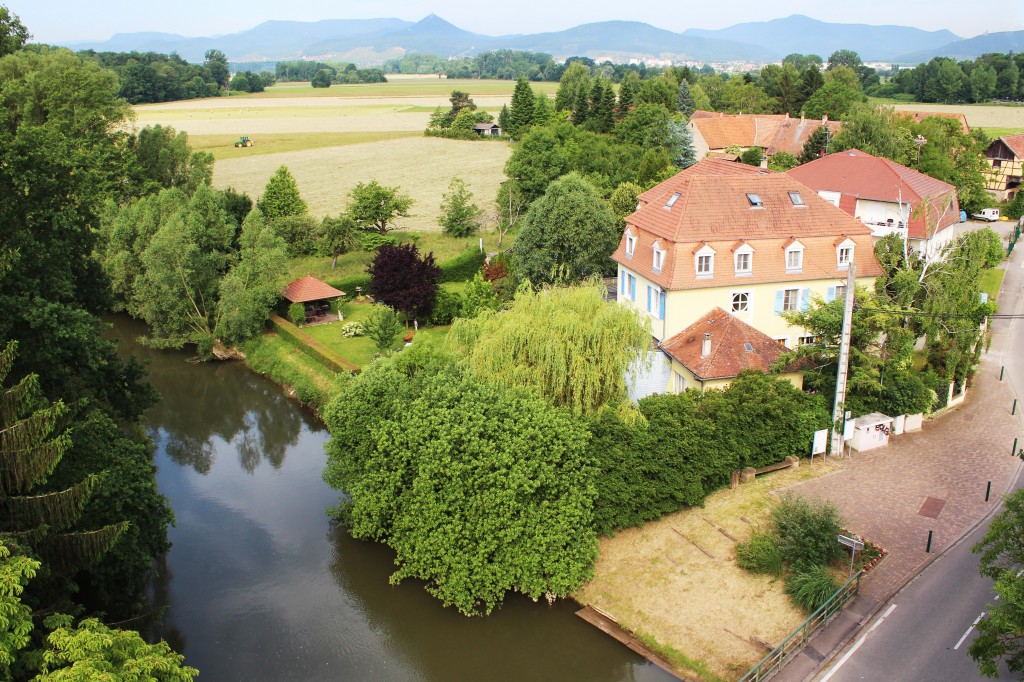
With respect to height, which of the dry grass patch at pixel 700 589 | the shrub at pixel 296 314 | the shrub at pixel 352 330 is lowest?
the dry grass patch at pixel 700 589

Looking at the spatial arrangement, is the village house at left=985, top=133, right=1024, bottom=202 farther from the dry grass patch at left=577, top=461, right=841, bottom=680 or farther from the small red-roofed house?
the dry grass patch at left=577, top=461, right=841, bottom=680

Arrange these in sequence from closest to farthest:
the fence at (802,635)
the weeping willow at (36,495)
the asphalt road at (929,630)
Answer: the weeping willow at (36,495) < the asphalt road at (929,630) < the fence at (802,635)

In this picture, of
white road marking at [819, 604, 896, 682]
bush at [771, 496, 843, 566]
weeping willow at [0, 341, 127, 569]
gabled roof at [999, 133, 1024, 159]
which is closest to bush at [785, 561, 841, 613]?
bush at [771, 496, 843, 566]

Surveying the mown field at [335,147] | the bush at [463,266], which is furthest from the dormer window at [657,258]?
the mown field at [335,147]

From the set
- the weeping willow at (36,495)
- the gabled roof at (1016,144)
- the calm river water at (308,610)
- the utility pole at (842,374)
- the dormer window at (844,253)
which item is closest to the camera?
the weeping willow at (36,495)

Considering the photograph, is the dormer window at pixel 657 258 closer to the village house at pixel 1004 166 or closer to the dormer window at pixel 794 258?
the dormer window at pixel 794 258

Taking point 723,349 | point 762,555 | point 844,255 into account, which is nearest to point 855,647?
point 762,555

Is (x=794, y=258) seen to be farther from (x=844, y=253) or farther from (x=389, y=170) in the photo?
(x=389, y=170)
